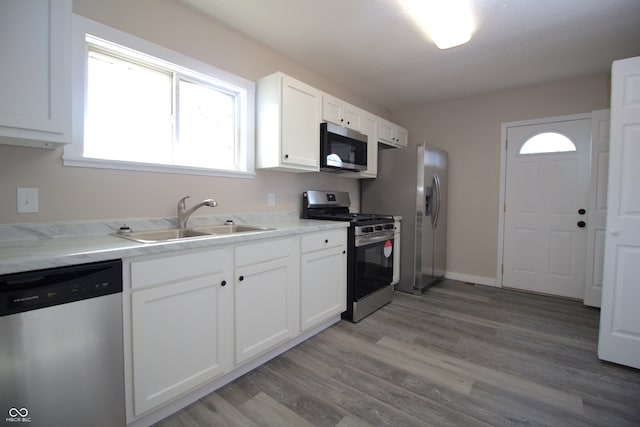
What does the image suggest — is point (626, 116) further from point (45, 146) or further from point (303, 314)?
point (45, 146)

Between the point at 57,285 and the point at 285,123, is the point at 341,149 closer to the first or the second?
the point at 285,123

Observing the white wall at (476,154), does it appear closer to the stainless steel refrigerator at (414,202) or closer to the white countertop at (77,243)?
the stainless steel refrigerator at (414,202)

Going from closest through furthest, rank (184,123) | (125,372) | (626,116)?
(125,372) → (626,116) → (184,123)

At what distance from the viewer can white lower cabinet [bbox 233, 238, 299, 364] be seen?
5.80ft

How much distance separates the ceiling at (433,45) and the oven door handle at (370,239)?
1.81 metres

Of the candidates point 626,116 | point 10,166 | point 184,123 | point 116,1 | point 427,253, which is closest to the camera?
point 10,166

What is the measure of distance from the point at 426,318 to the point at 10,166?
322 cm

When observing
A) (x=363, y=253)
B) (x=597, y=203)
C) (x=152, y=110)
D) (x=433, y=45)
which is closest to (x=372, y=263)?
(x=363, y=253)

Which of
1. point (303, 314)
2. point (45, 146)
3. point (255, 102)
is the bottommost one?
point (303, 314)

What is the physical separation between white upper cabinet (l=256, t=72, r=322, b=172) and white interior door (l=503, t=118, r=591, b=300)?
2.85 metres

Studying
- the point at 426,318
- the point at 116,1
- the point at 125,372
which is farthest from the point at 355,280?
the point at 116,1

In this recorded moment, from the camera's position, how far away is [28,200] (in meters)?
1.48

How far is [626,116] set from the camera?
1965 mm

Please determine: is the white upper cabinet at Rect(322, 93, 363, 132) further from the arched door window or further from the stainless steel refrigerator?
the arched door window
